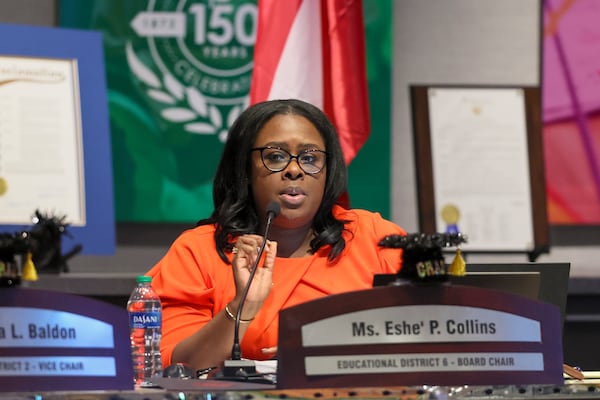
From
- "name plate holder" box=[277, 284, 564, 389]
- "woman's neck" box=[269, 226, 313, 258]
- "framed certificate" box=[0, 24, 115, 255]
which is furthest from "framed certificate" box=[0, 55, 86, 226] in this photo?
"name plate holder" box=[277, 284, 564, 389]

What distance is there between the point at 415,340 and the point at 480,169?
2.99 m

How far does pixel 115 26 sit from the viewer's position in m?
4.43

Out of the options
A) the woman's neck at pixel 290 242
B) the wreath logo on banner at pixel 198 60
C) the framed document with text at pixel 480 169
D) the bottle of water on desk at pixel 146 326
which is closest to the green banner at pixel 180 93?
the wreath logo on banner at pixel 198 60

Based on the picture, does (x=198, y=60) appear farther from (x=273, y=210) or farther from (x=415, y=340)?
(x=415, y=340)

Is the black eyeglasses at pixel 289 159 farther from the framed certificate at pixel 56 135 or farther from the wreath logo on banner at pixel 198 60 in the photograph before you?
the wreath logo on banner at pixel 198 60

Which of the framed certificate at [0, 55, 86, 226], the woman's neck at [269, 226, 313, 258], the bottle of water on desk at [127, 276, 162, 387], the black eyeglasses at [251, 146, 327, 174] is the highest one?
the framed certificate at [0, 55, 86, 226]

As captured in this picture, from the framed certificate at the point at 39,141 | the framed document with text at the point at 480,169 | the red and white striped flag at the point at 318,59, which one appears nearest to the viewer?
the red and white striped flag at the point at 318,59

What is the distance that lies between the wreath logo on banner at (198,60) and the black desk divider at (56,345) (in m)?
3.13

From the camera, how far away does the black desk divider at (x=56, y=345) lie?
1370 millimetres

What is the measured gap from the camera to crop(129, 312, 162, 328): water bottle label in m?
2.14

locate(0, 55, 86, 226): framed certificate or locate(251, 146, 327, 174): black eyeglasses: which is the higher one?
locate(0, 55, 86, 226): framed certificate

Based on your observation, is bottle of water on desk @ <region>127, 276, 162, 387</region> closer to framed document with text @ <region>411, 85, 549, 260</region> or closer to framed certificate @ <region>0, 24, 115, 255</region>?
framed certificate @ <region>0, 24, 115, 255</region>

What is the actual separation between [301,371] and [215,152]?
10.5ft

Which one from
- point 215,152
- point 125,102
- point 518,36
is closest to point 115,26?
point 125,102
